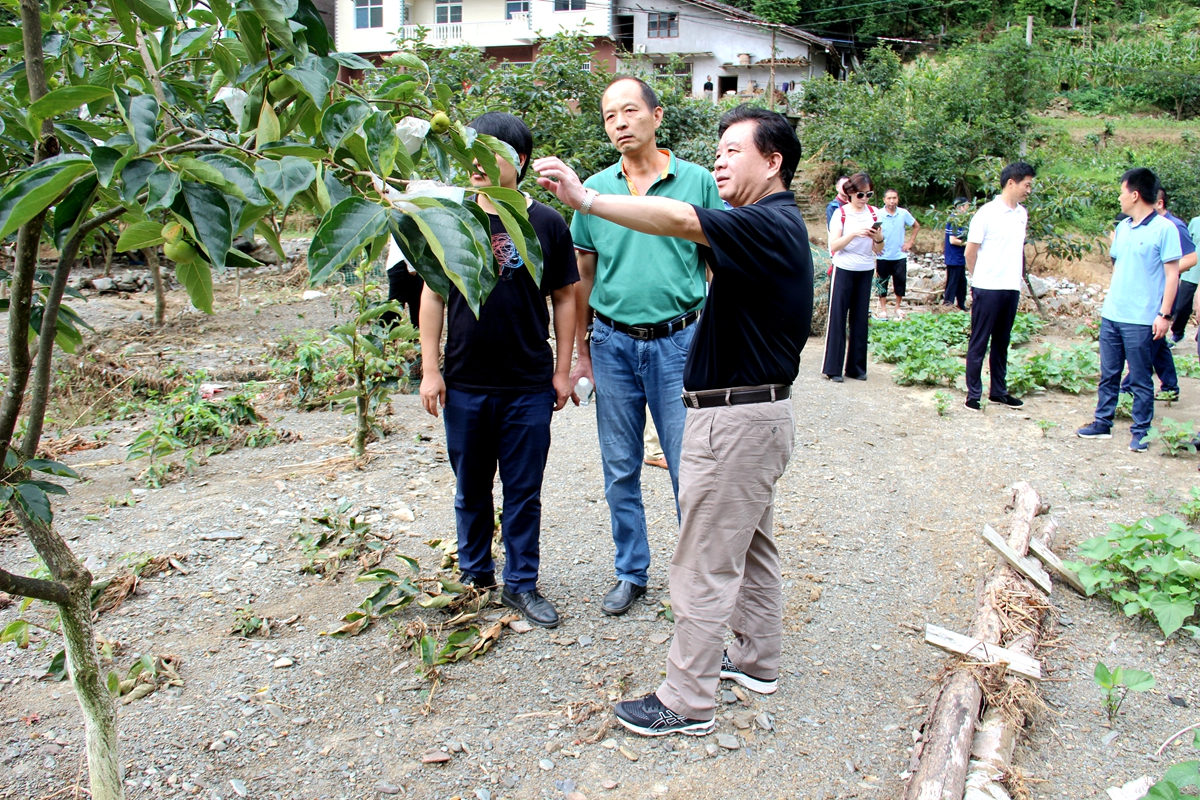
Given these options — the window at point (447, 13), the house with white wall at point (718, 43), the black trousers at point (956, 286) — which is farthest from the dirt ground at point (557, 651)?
the window at point (447, 13)

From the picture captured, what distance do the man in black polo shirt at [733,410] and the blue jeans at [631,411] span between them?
0.56 m

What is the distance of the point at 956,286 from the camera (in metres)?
11.1

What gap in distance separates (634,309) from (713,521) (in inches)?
37.7

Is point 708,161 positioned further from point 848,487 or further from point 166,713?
point 166,713

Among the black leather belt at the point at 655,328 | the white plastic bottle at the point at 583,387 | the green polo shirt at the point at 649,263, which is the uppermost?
the green polo shirt at the point at 649,263

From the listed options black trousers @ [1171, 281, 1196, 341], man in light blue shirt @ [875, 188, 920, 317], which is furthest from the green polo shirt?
man in light blue shirt @ [875, 188, 920, 317]

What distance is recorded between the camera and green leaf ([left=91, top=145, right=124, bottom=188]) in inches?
42.5

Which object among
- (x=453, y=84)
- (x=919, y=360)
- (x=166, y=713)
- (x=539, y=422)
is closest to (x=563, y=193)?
(x=539, y=422)

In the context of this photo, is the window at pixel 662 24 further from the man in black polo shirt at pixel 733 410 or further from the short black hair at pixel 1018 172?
the man in black polo shirt at pixel 733 410

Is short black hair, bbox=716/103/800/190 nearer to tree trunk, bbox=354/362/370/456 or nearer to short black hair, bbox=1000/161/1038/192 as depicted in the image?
tree trunk, bbox=354/362/370/456

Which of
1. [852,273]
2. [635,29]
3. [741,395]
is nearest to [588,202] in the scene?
[741,395]

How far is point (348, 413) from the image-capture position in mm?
5703

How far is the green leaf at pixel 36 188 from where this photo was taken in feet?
3.36

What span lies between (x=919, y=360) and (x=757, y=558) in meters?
5.10
